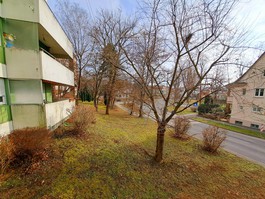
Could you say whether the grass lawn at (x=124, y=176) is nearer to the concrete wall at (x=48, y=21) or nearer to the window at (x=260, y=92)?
the concrete wall at (x=48, y=21)

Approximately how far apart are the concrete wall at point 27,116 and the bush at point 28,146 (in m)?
1.22

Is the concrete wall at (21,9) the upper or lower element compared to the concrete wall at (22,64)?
upper

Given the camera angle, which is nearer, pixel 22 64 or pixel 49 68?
pixel 22 64

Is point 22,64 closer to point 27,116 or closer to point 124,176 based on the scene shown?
point 27,116

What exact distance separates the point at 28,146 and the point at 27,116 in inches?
87.3

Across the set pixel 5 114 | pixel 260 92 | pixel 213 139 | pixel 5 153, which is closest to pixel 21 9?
pixel 5 114

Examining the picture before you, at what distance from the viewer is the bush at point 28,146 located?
14.6 ft

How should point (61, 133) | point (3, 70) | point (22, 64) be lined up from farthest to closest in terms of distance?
point (61, 133)
point (22, 64)
point (3, 70)

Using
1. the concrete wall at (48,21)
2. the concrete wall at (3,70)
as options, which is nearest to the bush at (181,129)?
the concrete wall at (48,21)

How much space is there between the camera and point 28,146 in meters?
4.51

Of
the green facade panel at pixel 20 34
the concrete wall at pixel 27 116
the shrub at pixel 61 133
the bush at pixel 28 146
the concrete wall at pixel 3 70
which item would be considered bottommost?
the shrub at pixel 61 133

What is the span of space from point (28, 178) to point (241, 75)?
7.62 meters

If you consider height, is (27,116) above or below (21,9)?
below

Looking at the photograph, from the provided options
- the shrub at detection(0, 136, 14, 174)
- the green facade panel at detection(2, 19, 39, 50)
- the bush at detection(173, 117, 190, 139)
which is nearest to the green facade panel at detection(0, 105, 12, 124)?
the shrub at detection(0, 136, 14, 174)
